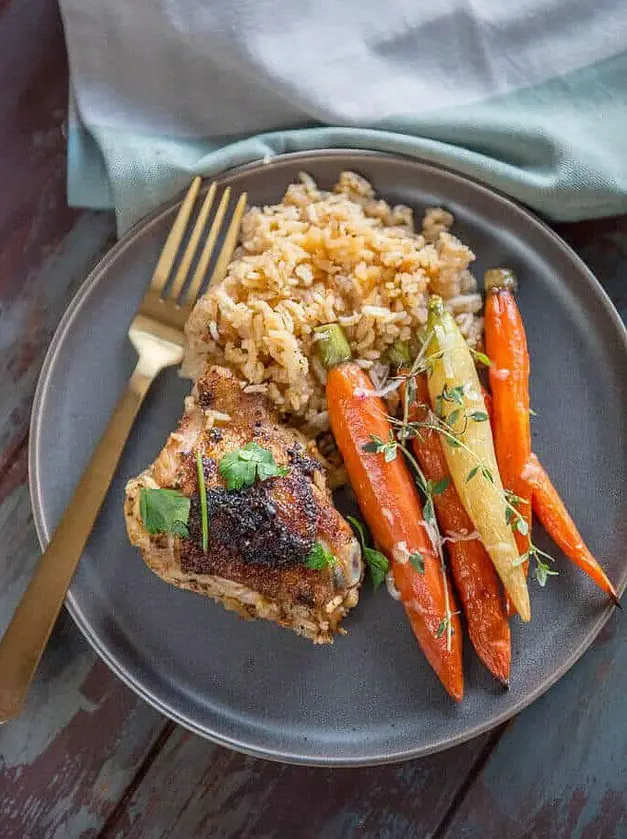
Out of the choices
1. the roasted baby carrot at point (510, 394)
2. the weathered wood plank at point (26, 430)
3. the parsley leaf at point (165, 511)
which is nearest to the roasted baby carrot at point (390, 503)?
the roasted baby carrot at point (510, 394)

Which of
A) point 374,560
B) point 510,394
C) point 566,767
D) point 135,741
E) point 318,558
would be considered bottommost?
point 135,741

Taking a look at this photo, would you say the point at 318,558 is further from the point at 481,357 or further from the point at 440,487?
the point at 481,357

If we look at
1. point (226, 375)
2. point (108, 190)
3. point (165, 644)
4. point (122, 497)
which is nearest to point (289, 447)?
point (226, 375)

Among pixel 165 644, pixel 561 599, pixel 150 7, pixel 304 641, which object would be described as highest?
pixel 150 7

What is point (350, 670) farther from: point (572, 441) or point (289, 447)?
point (572, 441)

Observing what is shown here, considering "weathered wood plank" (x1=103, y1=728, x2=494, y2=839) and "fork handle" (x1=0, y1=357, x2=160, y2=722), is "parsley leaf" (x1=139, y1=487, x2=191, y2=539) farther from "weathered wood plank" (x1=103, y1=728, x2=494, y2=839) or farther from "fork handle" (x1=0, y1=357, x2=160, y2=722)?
"weathered wood plank" (x1=103, y1=728, x2=494, y2=839)

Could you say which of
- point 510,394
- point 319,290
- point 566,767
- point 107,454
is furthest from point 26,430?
point 566,767

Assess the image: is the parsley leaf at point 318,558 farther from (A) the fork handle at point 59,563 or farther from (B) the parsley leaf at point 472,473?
(A) the fork handle at point 59,563
